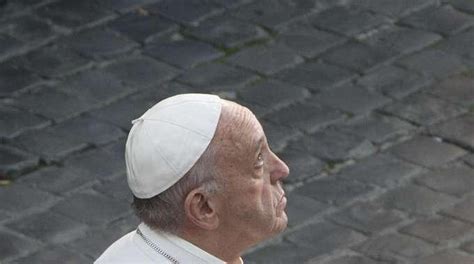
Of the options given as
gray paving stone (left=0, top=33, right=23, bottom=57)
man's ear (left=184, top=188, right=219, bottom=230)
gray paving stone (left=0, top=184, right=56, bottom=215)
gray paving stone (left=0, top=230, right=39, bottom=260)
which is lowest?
gray paving stone (left=0, top=230, right=39, bottom=260)

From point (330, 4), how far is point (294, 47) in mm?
618

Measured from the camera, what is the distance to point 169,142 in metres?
3.30

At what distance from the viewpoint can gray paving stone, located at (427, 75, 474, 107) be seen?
7.09 m

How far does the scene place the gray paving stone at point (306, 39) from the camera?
7527 mm

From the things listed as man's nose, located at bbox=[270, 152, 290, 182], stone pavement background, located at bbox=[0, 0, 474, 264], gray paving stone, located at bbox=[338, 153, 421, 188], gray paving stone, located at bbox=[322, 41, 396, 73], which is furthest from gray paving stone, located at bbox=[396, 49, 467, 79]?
man's nose, located at bbox=[270, 152, 290, 182]

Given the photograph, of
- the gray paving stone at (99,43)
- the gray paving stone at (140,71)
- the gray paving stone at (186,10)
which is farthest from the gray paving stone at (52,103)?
the gray paving stone at (186,10)

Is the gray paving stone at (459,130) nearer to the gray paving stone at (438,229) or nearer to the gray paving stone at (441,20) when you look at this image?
the gray paving stone at (438,229)

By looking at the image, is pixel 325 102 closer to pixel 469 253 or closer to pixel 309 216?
pixel 309 216

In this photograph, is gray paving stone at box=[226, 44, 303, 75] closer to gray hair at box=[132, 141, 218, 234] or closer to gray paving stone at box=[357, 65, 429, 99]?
gray paving stone at box=[357, 65, 429, 99]

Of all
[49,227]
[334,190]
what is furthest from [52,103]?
[334,190]

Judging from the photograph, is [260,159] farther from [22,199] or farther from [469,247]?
[22,199]

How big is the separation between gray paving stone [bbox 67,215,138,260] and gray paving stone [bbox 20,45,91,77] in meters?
1.46

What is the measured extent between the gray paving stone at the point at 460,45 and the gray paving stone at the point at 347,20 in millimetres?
423

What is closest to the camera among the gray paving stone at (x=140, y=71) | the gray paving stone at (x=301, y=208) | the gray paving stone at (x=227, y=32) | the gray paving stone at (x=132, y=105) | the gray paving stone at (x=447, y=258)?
the gray paving stone at (x=447, y=258)
